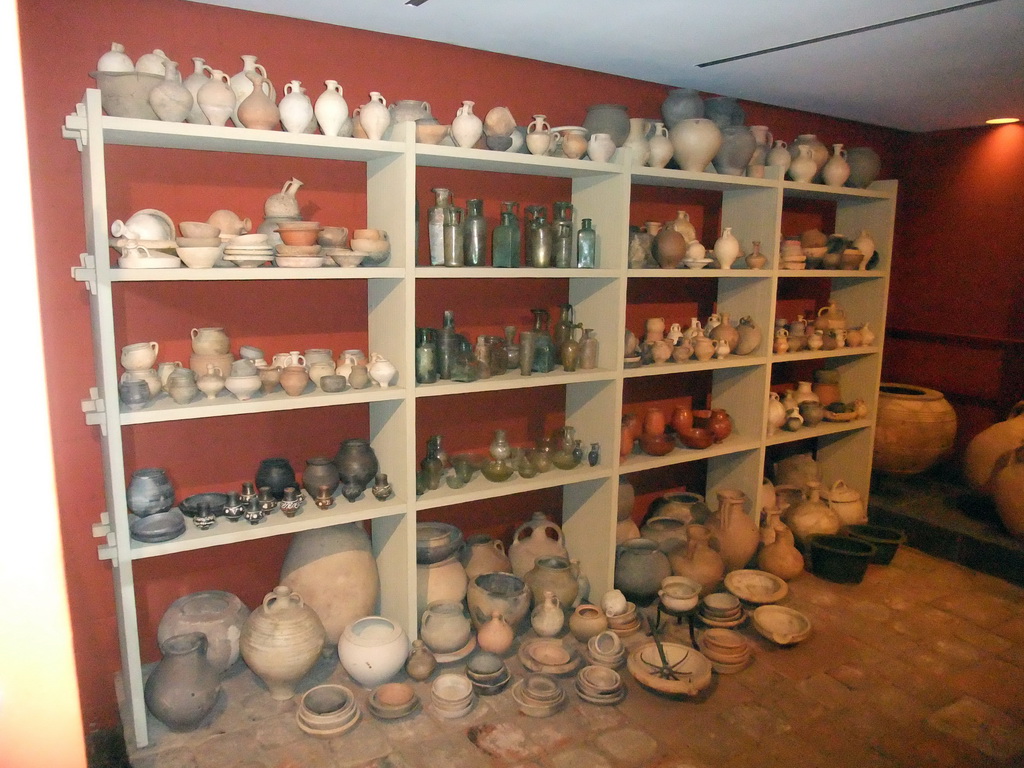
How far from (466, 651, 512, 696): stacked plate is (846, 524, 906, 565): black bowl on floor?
210 centimetres

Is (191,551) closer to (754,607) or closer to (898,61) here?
(754,607)

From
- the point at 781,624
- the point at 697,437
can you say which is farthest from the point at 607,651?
the point at 697,437

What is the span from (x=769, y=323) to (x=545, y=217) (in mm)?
1276

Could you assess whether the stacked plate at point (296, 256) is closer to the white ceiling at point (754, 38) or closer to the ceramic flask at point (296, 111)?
the ceramic flask at point (296, 111)

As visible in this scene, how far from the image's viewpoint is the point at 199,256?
2.31 metres

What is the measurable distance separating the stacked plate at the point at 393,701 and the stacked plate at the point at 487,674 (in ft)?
0.70

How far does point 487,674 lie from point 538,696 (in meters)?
0.21

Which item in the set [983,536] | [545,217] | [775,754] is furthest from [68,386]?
[983,536]

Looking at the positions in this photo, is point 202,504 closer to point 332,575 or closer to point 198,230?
point 332,575

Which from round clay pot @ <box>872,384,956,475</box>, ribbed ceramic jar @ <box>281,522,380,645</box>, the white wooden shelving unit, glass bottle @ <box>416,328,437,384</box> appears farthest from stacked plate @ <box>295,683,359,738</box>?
round clay pot @ <box>872,384,956,475</box>

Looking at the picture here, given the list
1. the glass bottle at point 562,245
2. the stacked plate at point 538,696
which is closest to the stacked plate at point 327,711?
the stacked plate at point 538,696

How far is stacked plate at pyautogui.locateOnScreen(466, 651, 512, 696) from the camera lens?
264 centimetres

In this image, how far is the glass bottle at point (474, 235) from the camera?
287 centimetres

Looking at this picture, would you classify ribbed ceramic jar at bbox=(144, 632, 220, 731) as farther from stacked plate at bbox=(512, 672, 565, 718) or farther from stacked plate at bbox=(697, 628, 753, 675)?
stacked plate at bbox=(697, 628, 753, 675)
